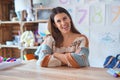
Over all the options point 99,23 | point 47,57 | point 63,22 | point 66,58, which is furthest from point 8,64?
point 99,23

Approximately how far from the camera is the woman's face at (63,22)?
1.64 m

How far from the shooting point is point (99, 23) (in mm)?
2596

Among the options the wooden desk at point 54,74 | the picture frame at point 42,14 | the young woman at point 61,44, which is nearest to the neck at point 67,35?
the young woman at point 61,44

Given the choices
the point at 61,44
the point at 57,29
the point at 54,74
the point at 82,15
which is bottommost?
the point at 54,74

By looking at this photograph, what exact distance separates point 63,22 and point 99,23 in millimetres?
1080

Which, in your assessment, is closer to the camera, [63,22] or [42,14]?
[63,22]

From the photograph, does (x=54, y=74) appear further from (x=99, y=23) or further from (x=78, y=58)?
(x=99, y=23)

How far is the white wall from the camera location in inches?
98.4

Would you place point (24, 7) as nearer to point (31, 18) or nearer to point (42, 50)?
point (31, 18)

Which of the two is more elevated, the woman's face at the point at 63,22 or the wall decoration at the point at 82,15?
the wall decoration at the point at 82,15

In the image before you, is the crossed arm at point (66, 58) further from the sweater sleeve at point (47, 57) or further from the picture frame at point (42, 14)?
the picture frame at point (42, 14)

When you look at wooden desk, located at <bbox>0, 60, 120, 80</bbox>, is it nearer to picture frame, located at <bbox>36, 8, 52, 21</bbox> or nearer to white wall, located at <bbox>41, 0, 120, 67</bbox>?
white wall, located at <bbox>41, 0, 120, 67</bbox>

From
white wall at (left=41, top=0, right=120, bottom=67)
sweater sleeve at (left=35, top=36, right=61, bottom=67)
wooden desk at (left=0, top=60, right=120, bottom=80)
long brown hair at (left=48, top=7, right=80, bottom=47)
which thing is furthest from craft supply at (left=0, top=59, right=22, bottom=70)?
white wall at (left=41, top=0, right=120, bottom=67)

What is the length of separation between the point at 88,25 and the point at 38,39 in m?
0.79
